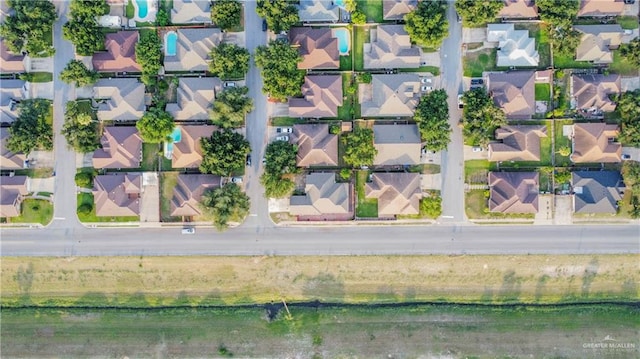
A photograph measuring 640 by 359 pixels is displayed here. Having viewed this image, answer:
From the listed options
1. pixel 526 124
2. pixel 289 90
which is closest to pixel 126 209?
pixel 289 90

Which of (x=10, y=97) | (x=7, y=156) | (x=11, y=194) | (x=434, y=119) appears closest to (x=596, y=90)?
(x=434, y=119)

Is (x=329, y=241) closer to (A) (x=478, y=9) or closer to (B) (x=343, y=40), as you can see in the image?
(B) (x=343, y=40)

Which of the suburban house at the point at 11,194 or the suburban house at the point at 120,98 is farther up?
the suburban house at the point at 120,98

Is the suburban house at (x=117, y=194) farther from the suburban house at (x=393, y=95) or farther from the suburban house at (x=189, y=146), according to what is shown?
the suburban house at (x=393, y=95)

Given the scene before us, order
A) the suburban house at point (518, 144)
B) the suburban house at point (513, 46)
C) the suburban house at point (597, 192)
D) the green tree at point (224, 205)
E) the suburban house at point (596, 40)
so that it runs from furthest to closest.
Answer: the suburban house at point (513, 46) < the suburban house at point (596, 40) < the suburban house at point (518, 144) < the suburban house at point (597, 192) < the green tree at point (224, 205)

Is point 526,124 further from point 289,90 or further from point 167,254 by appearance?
point 167,254

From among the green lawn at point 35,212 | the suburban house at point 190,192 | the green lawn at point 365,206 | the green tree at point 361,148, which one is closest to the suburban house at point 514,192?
the green lawn at point 365,206

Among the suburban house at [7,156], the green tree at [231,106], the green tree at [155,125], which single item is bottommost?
the suburban house at [7,156]

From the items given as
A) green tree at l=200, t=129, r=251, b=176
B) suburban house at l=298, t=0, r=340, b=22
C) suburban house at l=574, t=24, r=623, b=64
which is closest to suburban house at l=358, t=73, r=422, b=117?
suburban house at l=298, t=0, r=340, b=22
